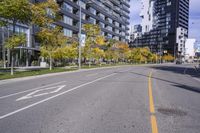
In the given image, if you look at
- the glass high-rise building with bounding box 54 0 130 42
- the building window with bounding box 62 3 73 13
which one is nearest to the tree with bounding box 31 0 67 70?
the glass high-rise building with bounding box 54 0 130 42

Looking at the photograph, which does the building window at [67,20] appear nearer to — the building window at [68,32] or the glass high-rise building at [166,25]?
the building window at [68,32]

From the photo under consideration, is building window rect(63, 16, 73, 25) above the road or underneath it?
above

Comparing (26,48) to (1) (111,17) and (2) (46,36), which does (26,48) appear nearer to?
(2) (46,36)

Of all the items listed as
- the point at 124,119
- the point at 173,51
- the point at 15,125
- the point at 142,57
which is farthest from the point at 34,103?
the point at 173,51

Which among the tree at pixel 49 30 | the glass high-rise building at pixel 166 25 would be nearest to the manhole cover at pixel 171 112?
the tree at pixel 49 30

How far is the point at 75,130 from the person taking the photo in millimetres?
6609

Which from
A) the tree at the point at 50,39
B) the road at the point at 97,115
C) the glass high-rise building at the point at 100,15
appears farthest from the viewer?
the glass high-rise building at the point at 100,15

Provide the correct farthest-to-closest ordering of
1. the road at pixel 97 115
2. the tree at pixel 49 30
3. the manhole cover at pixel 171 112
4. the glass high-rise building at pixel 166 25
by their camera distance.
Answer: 1. the glass high-rise building at pixel 166 25
2. the tree at pixel 49 30
3. the manhole cover at pixel 171 112
4. the road at pixel 97 115

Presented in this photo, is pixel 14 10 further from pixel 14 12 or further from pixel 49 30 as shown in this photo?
pixel 49 30

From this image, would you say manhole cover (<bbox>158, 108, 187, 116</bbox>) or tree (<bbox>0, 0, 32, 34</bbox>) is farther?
tree (<bbox>0, 0, 32, 34</bbox>)

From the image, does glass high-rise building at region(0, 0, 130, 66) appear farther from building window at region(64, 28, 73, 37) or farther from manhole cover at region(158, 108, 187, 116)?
manhole cover at region(158, 108, 187, 116)

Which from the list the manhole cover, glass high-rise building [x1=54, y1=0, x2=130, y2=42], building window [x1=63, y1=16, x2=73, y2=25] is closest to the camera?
the manhole cover

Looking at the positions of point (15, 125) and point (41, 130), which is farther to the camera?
point (15, 125)

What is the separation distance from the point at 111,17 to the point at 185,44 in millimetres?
89746
